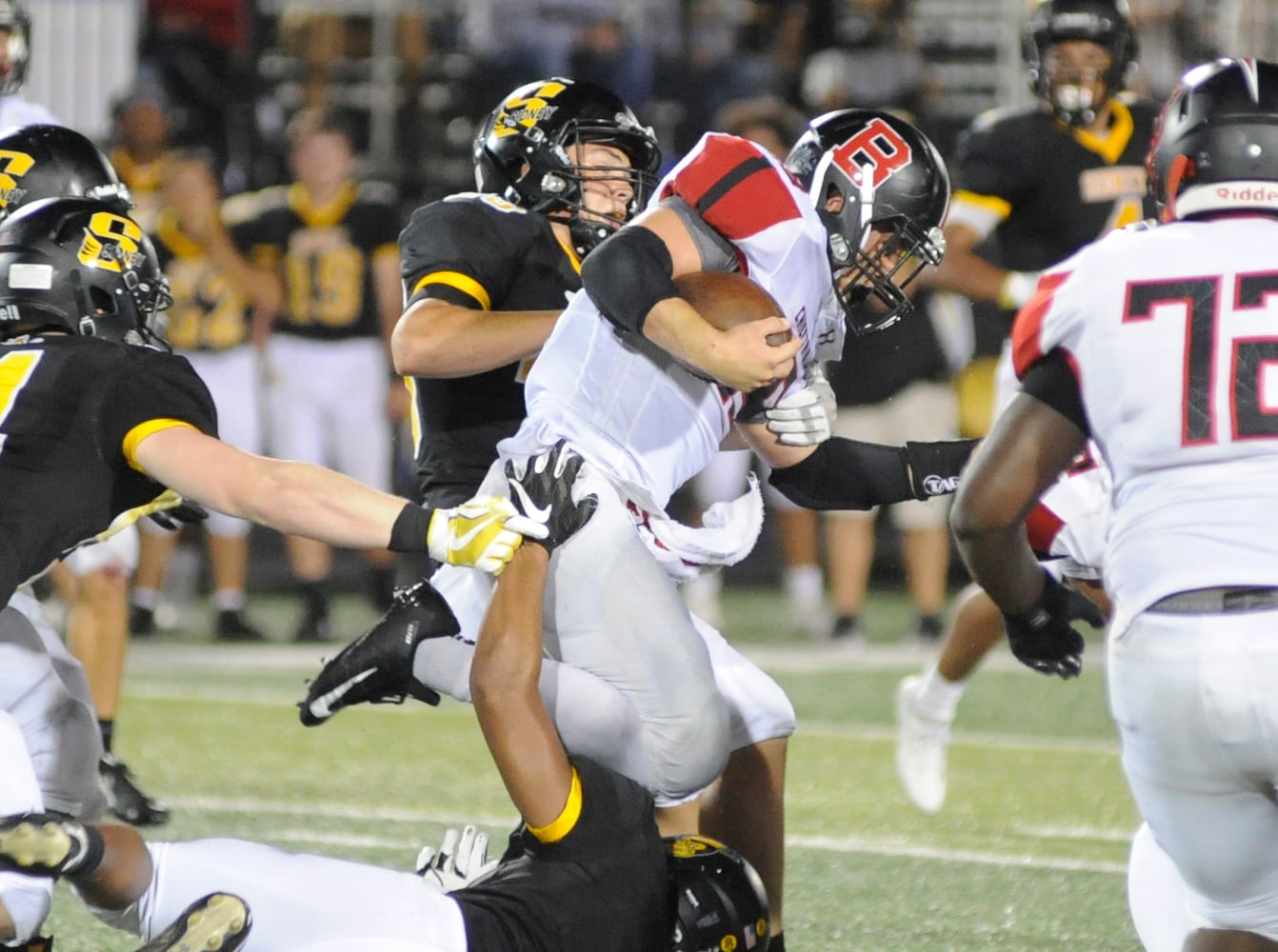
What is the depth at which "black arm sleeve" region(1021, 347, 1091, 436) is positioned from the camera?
2643 mm

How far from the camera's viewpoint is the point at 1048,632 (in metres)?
3.06

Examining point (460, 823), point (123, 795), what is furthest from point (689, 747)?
point (123, 795)

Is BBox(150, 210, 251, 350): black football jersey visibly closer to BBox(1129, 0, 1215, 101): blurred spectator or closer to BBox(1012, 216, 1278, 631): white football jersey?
BBox(1129, 0, 1215, 101): blurred spectator

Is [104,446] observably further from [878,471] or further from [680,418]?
[878,471]

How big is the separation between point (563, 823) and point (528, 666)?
0.26 meters

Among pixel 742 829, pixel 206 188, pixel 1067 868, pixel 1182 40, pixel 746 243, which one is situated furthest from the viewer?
pixel 1182 40

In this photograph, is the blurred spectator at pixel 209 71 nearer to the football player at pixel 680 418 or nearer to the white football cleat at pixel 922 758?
the white football cleat at pixel 922 758

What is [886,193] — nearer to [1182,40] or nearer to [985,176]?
[985,176]

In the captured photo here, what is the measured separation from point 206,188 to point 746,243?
592 cm

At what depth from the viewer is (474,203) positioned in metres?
4.05

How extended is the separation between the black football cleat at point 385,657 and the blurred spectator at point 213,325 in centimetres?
517

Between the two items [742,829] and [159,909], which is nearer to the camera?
[159,909]

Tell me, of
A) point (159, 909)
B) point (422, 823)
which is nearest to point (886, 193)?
point (159, 909)

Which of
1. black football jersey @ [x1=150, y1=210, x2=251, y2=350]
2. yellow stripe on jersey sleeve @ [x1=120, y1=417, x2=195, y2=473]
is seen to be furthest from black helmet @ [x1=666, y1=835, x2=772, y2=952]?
black football jersey @ [x1=150, y1=210, x2=251, y2=350]
